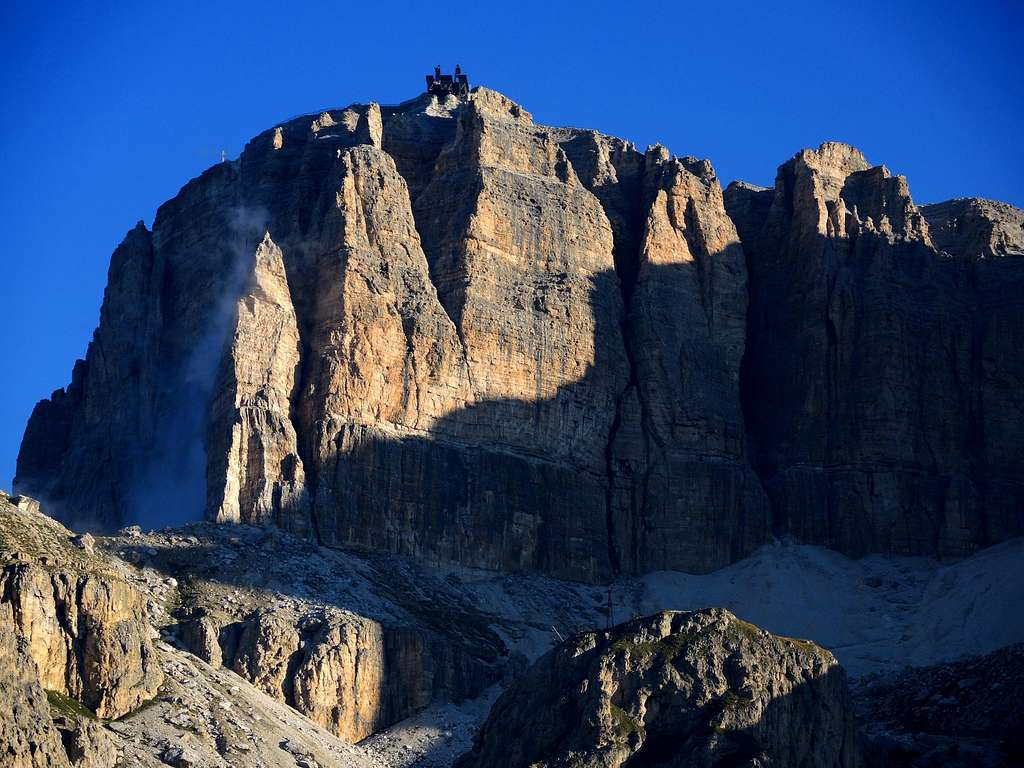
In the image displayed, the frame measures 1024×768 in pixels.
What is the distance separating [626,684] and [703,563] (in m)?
40.5

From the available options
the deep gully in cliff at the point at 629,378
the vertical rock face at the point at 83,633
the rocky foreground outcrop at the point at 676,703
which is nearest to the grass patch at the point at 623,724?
the rocky foreground outcrop at the point at 676,703

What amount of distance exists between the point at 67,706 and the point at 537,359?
180 ft

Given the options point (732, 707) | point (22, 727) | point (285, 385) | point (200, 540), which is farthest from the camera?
point (285, 385)

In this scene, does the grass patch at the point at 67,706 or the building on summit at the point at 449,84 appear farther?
the building on summit at the point at 449,84

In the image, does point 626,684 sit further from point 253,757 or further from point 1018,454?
point 1018,454

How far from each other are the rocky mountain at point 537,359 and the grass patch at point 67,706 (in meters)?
34.4

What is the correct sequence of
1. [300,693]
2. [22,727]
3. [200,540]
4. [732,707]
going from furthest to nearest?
[200,540]
[300,693]
[732,707]
[22,727]

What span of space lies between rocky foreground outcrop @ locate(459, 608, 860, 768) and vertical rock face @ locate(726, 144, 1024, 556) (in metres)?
40.3

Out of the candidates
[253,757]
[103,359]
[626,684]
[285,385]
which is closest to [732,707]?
[626,684]

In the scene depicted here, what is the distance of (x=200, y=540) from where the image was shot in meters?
121

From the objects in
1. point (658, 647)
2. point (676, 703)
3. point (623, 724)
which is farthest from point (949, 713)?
point (623, 724)

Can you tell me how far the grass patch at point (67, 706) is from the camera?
294ft

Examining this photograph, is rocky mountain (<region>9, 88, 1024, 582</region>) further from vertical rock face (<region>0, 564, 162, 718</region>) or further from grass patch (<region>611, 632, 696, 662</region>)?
vertical rock face (<region>0, 564, 162, 718</region>)

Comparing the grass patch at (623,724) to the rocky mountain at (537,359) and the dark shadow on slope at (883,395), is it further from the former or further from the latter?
the dark shadow on slope at (883,395)
